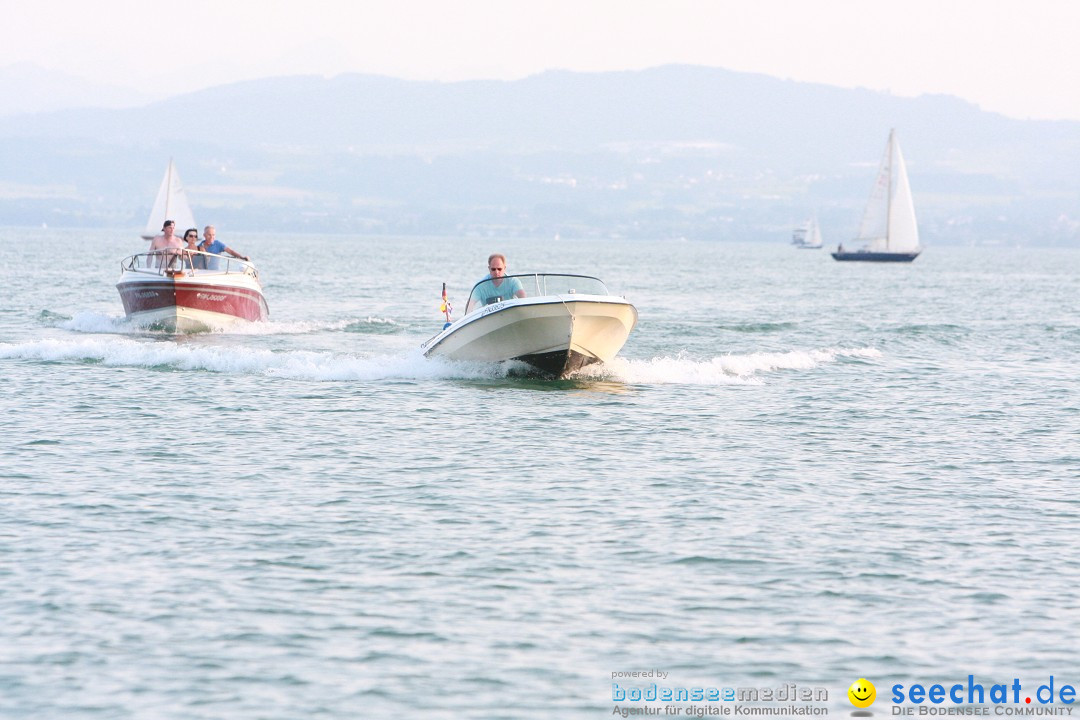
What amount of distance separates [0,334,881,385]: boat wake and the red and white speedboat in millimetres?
3664

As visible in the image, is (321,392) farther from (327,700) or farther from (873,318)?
(873,318)

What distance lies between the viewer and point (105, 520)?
1373 cm

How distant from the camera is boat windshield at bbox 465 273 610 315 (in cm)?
2395

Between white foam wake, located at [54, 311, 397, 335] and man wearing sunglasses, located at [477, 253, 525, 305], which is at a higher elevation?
man wearing sunglasses, located at [477, 253, 525, 305]

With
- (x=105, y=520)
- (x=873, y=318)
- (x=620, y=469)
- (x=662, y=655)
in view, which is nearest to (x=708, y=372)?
(x=620, y=469)

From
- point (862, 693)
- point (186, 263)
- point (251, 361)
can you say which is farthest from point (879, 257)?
point (862, 693)

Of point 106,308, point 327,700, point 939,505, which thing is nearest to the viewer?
point 327,700

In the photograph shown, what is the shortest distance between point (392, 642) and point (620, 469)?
7040 mm

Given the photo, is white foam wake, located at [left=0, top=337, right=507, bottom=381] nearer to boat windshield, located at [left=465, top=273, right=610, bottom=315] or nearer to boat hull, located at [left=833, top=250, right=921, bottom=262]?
boat windshield, located at [left=465, top=273, right=610, bottom=315]

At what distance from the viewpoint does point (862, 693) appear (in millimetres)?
9539

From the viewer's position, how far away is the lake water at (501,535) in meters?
9.85

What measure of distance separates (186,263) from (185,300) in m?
0.88

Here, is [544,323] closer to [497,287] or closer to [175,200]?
[497,287]

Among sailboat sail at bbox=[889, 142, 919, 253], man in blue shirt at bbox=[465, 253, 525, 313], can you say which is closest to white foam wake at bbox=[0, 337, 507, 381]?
man in blue shirt at bbox=[465, 253, 525, 313]
